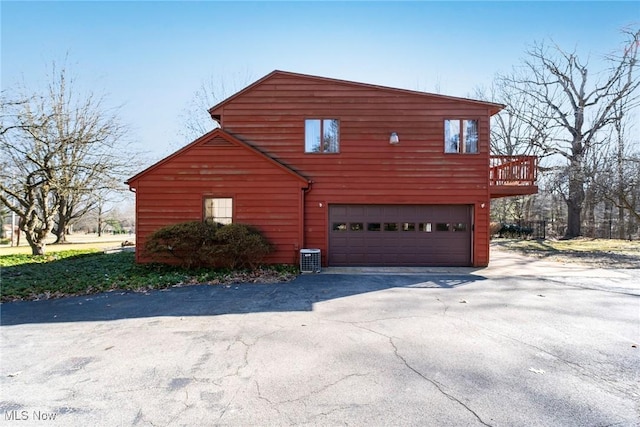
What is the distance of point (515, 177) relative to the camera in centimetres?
1033

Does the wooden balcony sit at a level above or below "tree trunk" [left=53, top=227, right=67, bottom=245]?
above

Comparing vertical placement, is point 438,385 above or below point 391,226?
below

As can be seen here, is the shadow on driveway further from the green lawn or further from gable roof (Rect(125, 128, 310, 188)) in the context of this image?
gable roof (Rect(125, 128, 310, 188))

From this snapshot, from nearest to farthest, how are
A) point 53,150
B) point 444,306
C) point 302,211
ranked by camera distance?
point 444,306 < point 302,211 < point 53,150

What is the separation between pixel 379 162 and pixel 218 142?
5105mm

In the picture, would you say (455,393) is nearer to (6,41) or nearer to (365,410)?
(365,410)

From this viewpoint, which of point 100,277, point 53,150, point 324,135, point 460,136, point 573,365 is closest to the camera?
point 573,365

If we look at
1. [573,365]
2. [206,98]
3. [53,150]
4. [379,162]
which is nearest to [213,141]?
[379,162]

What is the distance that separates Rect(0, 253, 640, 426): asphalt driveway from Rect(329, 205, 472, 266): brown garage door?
3.62 m

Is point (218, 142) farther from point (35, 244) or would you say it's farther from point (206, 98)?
point (206, 98)

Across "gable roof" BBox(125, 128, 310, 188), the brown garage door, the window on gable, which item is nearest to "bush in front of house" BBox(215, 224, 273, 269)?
the window on gable

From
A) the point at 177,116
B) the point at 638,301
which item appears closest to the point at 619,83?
the point at 638,301

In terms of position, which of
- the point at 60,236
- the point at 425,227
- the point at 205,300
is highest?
the point at 425,227
